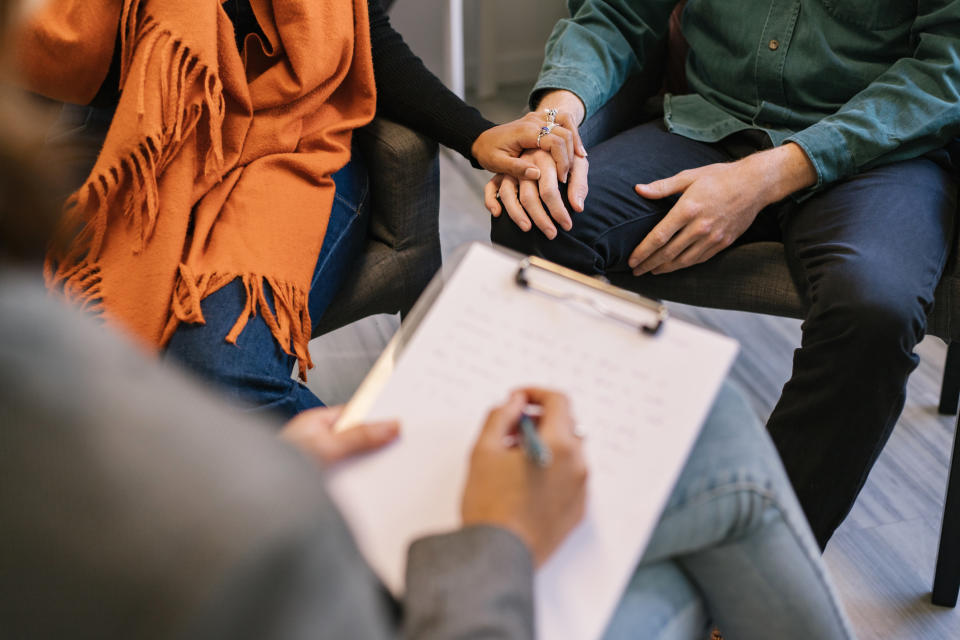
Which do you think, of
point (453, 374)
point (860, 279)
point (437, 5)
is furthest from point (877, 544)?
point (437, 5)

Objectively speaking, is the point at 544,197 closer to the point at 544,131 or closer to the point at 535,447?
the point at 544,131

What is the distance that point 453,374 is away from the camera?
25.5 inches

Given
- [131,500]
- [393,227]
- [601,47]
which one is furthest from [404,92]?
[131,500]

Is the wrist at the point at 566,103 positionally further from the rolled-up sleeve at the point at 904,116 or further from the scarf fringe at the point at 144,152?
the scarf fringe at the point at 144,152

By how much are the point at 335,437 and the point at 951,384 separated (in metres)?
1.26

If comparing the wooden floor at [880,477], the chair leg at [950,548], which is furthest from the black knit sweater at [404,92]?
the chair leg at [950,548]

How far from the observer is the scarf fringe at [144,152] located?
3.30ft

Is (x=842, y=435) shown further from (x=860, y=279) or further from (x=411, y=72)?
(x=411, y=72)

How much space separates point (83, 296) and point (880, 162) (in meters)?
1.04

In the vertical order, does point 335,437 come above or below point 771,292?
above

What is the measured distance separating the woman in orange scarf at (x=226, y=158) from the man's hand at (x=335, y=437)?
1.25ft

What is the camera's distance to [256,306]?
3.30 ft

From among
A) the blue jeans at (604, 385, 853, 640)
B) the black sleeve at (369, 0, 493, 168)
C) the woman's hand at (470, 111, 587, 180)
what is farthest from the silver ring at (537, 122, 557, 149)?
the blue jeans at (604, 385, 853, 640)

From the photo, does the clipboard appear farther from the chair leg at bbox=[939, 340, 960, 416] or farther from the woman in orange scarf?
the chair leg at bbox=[939, 340, 960, 416]
